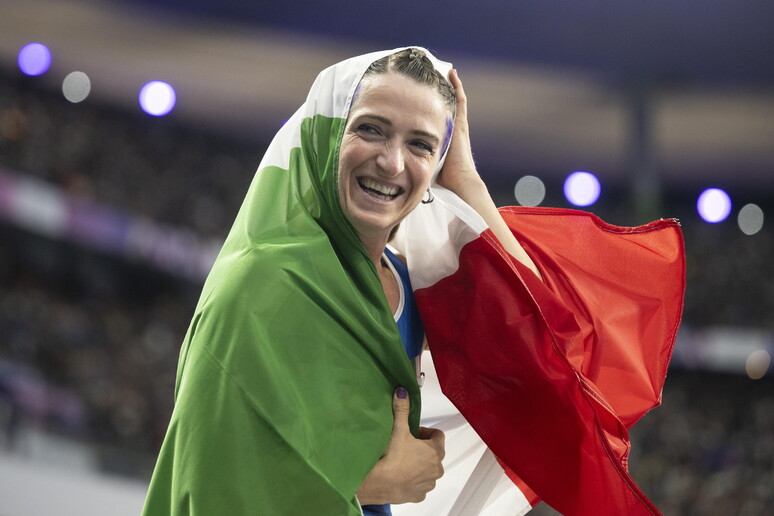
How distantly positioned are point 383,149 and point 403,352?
400 mm

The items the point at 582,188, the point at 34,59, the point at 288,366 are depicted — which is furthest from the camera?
the point at 582,188

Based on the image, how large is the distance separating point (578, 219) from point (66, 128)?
1201cm

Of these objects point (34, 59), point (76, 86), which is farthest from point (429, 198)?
point (76, 86)

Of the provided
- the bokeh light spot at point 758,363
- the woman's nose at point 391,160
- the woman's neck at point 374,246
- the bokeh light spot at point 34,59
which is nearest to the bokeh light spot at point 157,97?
the bokeh light spot at point 34,59

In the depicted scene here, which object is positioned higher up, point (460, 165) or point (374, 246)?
point (460, 165)

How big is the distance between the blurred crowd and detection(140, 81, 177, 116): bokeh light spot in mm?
580

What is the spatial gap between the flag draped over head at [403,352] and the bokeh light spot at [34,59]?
1191 cm

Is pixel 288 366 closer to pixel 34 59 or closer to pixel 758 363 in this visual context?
pixel 34 59

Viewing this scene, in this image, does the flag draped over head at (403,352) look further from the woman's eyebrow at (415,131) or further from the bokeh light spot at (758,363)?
the bokeh light spot at (758,363)

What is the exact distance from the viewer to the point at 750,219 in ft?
54.5

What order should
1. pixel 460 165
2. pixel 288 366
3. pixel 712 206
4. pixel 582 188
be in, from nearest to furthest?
1. pixel 288 366
2. pixel 460 165
3. pixel 582 188
4. pixel 712 206

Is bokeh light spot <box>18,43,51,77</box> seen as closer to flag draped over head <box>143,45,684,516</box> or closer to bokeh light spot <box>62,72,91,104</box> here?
bokeh light spot <box>62,72,91,104</box>

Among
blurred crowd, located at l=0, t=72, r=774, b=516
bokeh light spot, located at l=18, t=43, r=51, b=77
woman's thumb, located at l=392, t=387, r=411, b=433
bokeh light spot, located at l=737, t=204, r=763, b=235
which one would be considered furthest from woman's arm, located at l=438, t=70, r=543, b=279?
bokeh light spot, located at l=737, t=204, r=763, b=235

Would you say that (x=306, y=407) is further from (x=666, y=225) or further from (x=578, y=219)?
(x=666, y=225)
